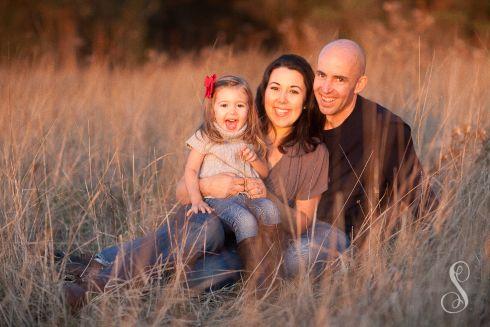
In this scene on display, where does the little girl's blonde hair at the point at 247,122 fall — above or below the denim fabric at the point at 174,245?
above

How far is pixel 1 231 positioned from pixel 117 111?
2493 mm

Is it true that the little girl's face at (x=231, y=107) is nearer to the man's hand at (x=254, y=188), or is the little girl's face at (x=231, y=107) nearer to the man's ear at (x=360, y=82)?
the man's hand at (x=254, y=188)

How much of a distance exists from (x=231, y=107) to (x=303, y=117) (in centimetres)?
47

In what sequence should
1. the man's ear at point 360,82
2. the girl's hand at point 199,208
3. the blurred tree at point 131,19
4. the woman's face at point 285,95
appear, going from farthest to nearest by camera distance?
the blurred tree at point 131,19
the man's ear at point 360,82
the woman's face at point 285,95
the girl's hand at point 199,208

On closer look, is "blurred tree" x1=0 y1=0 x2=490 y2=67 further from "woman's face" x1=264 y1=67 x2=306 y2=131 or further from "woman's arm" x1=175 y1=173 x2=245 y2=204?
"woman's arm" x1=175 y1=173 x2=245 y2=204

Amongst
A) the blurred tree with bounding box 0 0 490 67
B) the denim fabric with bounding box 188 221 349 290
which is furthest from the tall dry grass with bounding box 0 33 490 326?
the blurred tree with bounding box 0 0 490 67

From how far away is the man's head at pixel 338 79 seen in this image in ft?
12.4

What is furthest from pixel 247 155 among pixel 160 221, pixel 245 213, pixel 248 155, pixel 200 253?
pixel 160 221

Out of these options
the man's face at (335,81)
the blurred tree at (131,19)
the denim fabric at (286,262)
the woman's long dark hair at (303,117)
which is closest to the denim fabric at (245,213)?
the denim fabric at (286,262)

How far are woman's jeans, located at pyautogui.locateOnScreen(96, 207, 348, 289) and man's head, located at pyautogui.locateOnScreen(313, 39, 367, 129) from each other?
0.71 metres

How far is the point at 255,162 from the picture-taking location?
3.67m

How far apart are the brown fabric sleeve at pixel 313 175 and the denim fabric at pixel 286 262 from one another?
0.28m

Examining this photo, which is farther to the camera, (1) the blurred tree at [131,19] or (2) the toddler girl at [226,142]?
(1) the blurred tree at [131,19]

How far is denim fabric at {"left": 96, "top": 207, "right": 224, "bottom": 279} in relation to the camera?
332 centimetres
